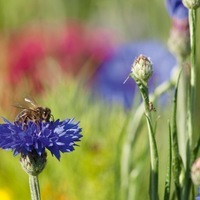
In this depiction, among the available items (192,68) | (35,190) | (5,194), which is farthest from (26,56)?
(35,190)

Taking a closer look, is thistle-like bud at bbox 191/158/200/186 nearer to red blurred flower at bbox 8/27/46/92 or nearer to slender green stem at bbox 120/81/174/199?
slender green stem at bbox 120/81/174/199

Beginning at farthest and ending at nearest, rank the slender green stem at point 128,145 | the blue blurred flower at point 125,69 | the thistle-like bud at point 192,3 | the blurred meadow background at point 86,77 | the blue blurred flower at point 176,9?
the blue blurred flower at point 125,69
the blurred meadow background at point 86,77
the slender green stem at point 128,145
the blue blurred flower at point 176,9
the thistle-like bud at point 192,3

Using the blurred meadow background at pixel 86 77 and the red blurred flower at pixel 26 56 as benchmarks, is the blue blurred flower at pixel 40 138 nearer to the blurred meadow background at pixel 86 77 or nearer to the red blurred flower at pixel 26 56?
the blurred meadow background at pixel 86 77

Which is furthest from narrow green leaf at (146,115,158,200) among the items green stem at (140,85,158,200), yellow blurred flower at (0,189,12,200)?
yellow blurred flower at (0,189,12,200)

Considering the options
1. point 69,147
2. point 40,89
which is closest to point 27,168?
point 69,147

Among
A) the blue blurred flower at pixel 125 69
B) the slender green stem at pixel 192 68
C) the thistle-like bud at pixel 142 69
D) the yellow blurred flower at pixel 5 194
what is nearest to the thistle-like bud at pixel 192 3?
the slender green stem at pixel 192 68
